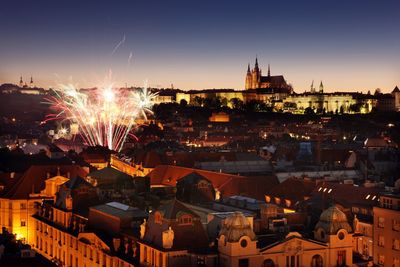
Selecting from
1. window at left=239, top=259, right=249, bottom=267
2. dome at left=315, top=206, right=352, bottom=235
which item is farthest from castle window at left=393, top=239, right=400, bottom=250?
window at left=239, top=259, right=249, bottom=267

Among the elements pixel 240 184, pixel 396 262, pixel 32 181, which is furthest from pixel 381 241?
pixel 32 181

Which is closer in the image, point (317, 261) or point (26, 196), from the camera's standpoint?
point (317, 261)

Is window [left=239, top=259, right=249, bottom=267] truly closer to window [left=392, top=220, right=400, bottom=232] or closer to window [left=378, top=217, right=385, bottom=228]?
window [left=392, top=220, right=400, bottom=232]

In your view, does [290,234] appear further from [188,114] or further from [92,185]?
[188,114]

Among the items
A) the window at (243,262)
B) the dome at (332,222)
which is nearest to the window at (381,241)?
the dome at (332,222)

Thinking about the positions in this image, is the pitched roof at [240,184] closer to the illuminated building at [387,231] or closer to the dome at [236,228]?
the illuminated building at [387,231]

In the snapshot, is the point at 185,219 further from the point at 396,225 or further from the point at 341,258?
the point at 396,225

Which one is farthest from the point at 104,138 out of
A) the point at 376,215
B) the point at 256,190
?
the point at 376,215
